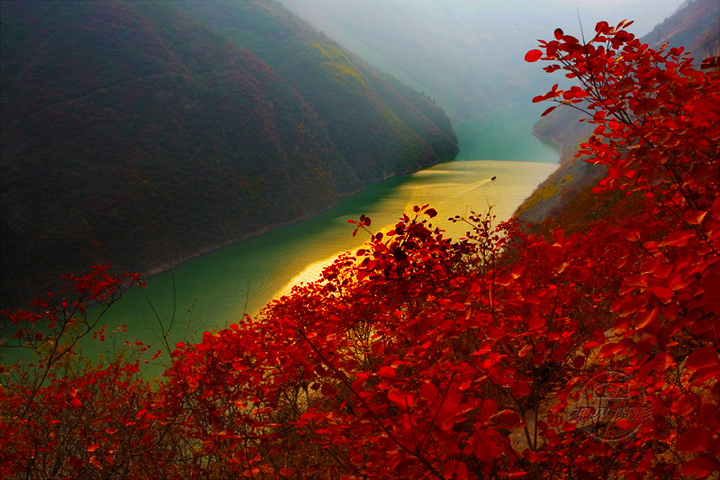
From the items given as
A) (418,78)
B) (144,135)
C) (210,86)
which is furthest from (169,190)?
(418,78)

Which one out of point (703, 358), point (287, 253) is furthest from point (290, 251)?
point (703, 358)

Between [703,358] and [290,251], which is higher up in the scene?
[703,358]

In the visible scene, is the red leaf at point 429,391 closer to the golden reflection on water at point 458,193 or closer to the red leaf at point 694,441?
the red leaf at point 694,441

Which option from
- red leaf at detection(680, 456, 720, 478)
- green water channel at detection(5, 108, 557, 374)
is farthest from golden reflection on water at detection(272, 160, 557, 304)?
red leaf at detection(680, 456, 720, 478)

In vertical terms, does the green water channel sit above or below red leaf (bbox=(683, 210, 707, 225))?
below

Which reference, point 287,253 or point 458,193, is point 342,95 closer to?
point 458,193

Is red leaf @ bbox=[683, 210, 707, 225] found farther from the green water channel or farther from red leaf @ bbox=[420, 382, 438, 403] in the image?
the green water channel
